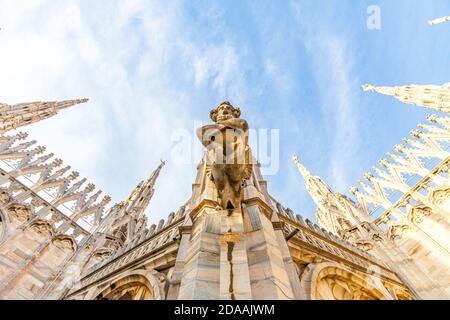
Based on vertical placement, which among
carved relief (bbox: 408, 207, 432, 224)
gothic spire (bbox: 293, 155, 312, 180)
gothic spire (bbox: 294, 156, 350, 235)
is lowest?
carved relief (bbox: 408, 207, 432, 224)

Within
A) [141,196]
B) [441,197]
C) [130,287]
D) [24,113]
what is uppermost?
[24,113]

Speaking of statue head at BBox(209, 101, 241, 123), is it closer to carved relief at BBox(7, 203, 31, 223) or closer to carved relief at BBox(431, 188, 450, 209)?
carved relief at BBox(431, 188, 450, 209)

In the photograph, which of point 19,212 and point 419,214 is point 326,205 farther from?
point 19,212

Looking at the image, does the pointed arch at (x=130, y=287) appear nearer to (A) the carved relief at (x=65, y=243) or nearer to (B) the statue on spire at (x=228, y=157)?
(B) the statue on spire at (x=228, y=157)

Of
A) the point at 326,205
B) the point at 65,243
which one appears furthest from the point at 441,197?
the point at 65,243

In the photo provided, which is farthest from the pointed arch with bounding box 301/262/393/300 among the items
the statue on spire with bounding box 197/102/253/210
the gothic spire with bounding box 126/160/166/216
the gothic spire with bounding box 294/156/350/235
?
the gothic spire with bounding box 126/160/166/216

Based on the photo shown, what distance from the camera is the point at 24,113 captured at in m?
21.7

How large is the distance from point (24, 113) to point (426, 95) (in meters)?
28.5

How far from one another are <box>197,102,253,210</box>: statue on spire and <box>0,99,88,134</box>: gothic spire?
56.4 feet

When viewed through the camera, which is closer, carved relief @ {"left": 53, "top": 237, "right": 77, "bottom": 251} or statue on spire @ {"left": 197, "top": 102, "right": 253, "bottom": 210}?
statue on spire @ {"left": 197, "top": 102, "right": 253, "bottom": 210}

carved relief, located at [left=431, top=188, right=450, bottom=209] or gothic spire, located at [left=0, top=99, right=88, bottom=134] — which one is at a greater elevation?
gothic spire, located at [left=0, top=99, right=88, bottom=134]

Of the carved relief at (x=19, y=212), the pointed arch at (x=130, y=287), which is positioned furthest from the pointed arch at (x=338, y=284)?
the carved relief at (x=19, y=212)

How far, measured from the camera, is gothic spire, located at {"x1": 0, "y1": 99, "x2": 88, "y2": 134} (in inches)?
718
